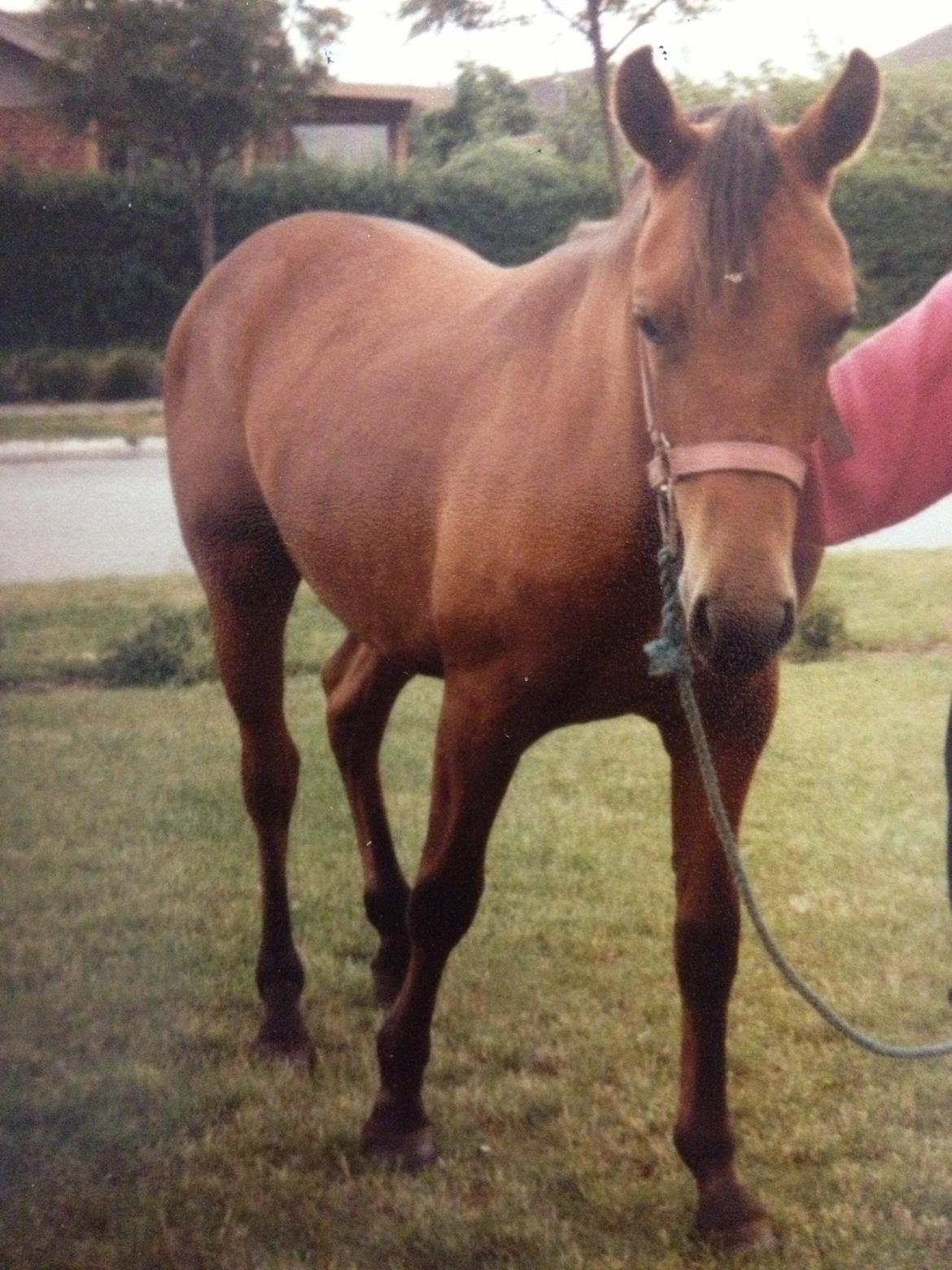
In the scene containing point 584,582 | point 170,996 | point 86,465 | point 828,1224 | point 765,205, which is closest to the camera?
point 765,205

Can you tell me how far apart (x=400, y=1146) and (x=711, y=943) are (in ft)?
2.13

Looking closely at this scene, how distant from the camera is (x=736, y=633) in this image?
1.73 meters

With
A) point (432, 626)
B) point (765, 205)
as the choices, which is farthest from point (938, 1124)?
point (765, 205)

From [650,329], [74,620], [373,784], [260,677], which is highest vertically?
[650,329]

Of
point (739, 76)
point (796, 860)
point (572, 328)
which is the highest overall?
point (739, 76)

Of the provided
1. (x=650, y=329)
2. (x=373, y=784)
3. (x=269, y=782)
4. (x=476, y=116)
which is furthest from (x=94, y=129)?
(x=373, y=784)

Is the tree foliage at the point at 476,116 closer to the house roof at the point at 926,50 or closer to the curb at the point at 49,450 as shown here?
the house roof at the point at 926,50

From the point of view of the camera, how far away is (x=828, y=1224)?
2.39 metres

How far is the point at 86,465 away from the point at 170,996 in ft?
3.93

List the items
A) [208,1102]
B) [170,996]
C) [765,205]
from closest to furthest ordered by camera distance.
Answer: [765,205] < [208,1102] < [170,996]

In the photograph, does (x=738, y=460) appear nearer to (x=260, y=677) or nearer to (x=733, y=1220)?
(x=733, y=1220)

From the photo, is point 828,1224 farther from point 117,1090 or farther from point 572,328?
point 572,328

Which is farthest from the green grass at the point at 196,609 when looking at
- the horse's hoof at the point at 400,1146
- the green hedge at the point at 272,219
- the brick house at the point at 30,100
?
the horse's hoof at the point at 400,1146

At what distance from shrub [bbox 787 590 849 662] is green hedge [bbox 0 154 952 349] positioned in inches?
78.5
